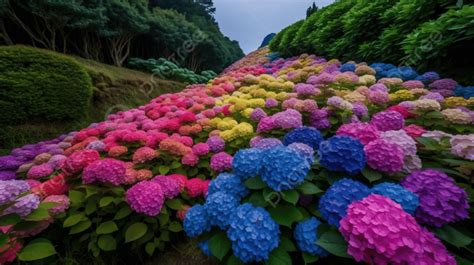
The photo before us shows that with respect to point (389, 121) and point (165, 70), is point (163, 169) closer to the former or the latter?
point (389, 121)

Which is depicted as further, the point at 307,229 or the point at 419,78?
Result: the point at 419,78

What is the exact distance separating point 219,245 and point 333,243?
0.57 m

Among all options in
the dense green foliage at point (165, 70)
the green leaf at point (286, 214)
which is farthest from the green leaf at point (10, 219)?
the dense green foliage at point (165, 70)

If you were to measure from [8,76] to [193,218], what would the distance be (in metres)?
4.56

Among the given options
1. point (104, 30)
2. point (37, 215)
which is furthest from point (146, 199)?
point (104, 30)

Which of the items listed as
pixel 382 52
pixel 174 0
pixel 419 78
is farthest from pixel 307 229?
pixel 174 0

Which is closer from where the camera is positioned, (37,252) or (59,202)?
(37,252)

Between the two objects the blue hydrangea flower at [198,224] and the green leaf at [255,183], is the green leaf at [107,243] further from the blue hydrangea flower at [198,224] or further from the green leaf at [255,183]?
the green leaf at [255,183]

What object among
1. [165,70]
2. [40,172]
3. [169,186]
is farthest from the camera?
[165,70]

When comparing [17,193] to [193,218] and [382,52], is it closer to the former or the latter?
[193,218]

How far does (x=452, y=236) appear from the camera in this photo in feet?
3.65

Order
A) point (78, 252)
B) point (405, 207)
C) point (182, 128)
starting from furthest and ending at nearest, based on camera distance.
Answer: point (182, 128)
point (78, 252)
point (405, 207)

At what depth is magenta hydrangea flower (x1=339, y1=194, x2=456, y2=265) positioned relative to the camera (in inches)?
36.2

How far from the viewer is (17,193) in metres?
1.31
